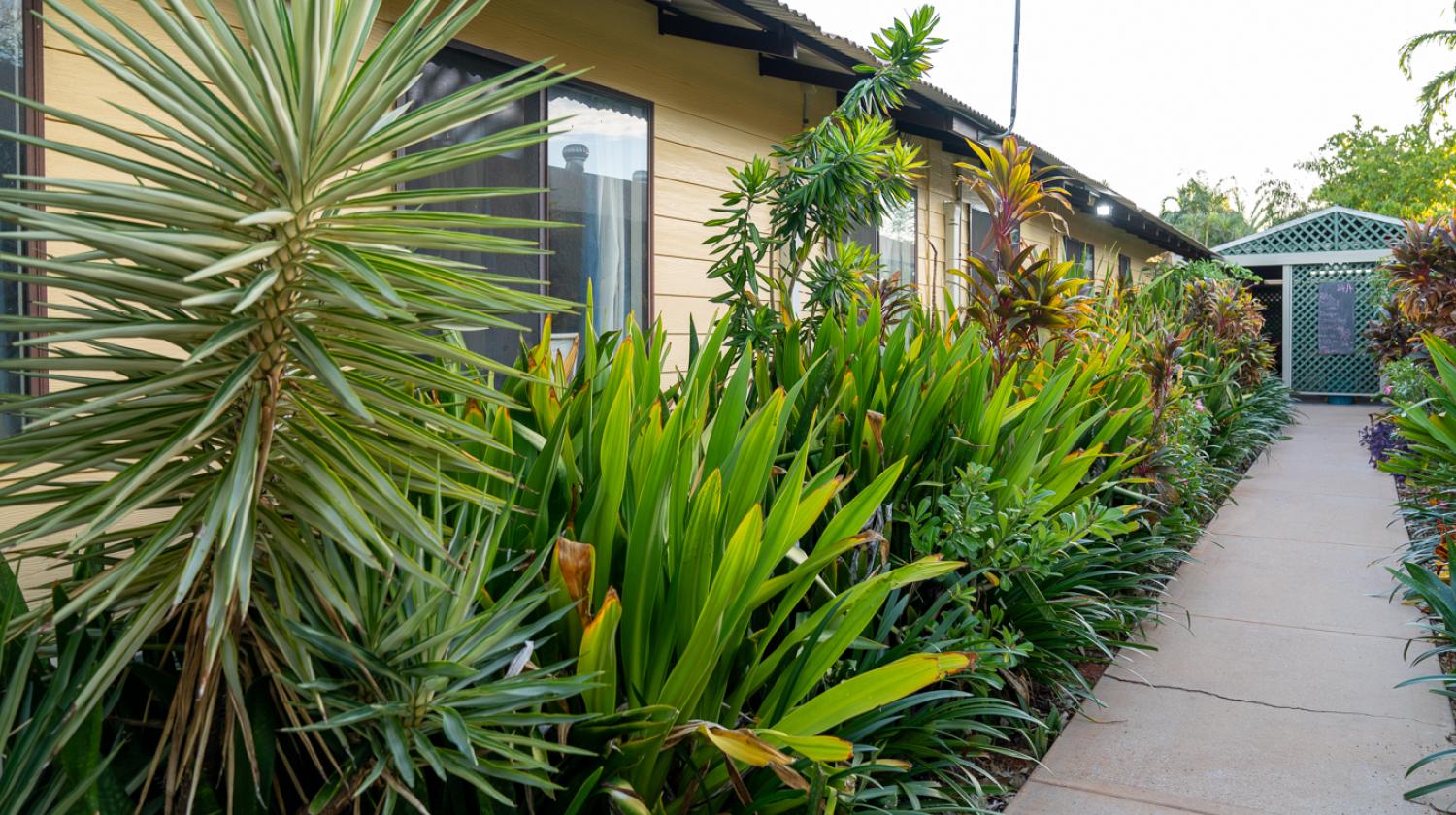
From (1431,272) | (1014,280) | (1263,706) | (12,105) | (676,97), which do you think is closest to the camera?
(12,105)

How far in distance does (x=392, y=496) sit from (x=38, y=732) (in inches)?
23.5

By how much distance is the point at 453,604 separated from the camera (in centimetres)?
166

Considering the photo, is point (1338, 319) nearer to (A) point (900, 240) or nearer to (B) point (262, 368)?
(A) point (900, 240)

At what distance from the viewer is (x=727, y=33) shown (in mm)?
5582

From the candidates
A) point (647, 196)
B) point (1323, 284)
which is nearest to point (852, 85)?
point (647, 196)

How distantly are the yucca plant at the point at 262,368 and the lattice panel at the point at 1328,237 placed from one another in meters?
23.1

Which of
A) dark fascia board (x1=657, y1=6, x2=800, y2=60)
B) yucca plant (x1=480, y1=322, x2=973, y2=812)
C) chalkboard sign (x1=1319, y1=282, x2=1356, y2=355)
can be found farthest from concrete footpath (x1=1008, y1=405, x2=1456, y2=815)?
chalkboard sign (x1=1319, y1=282, x2=1356, y2=355)

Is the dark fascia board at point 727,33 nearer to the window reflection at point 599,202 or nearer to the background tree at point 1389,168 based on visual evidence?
the window reflection at point 599,202

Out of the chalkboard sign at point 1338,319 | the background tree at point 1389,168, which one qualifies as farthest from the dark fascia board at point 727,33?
the background tree at point 1389,168

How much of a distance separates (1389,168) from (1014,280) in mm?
35492

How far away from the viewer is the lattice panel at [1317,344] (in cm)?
2089

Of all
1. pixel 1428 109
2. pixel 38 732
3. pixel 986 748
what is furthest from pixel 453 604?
pixel 1428 109

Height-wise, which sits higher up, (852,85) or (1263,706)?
(852,85)

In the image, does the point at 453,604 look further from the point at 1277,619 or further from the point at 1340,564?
the point at 1340,564
